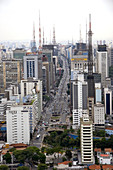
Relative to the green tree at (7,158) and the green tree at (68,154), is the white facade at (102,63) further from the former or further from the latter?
the green tree at (7,158)

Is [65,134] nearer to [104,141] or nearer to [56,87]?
[104,141]

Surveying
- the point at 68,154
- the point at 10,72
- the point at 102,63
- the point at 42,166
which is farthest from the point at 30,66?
the point at 42,166

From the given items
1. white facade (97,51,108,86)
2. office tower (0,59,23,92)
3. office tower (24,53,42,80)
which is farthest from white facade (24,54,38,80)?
white facade (97,51,108,86)

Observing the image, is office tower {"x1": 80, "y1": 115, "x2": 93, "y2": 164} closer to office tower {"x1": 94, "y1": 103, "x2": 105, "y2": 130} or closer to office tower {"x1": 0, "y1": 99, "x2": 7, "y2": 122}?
office tower {"x1": 94, "y1": 103, "x2": 105, "y2": 130}

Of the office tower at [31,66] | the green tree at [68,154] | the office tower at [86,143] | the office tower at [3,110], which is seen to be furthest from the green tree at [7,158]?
the office tower at [31,66]

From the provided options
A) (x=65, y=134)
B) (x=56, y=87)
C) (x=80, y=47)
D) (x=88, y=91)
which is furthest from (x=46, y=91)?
(x=80, y=47)

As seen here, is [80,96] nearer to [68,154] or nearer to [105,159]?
[68,154]
